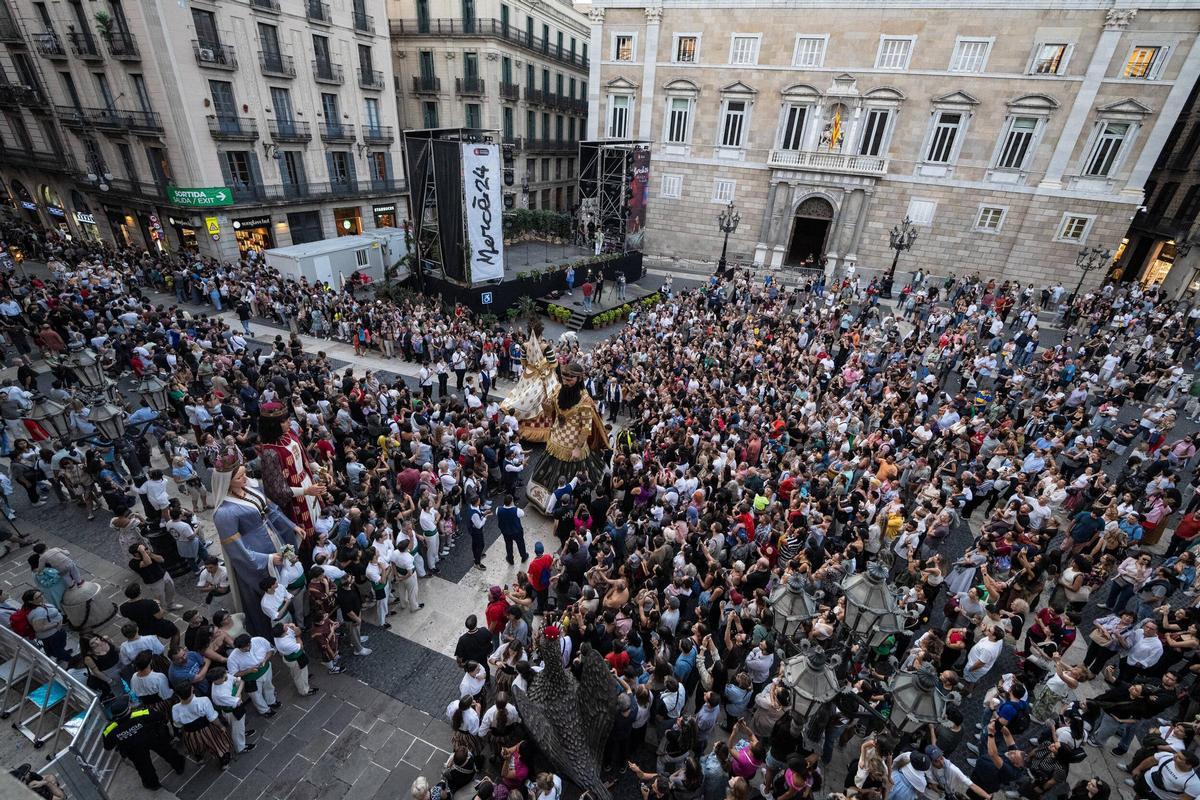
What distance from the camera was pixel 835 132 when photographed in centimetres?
2814

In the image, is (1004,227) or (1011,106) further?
(1004,227)

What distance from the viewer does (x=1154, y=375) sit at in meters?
14.5

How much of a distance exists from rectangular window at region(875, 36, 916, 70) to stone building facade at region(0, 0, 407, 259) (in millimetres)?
25216

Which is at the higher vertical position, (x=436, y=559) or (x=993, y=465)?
(x=993, y=465)

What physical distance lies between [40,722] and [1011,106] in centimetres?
3549

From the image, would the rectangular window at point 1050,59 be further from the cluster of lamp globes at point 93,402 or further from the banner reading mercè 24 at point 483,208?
the cluster of lamp globes at point 93,402

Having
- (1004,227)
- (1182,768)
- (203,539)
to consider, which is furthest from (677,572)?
(1004,227)

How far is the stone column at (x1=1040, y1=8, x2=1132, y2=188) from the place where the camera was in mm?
23078

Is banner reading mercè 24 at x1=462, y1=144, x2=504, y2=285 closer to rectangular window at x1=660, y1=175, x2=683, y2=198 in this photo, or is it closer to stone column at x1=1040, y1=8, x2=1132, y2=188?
rectangular window at x1=660, y1=175, x2=683, y2=198

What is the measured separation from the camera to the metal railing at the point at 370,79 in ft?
94.4

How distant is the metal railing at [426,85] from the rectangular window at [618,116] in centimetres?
1059

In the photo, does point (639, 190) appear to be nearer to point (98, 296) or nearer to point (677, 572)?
point (98, 296)

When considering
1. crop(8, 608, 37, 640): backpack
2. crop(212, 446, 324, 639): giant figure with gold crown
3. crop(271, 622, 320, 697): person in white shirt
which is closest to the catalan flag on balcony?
crop(212, 446, 324, 639): giant figure with gold crown

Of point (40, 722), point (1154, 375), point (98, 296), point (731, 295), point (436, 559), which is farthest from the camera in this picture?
point (731, 295)
